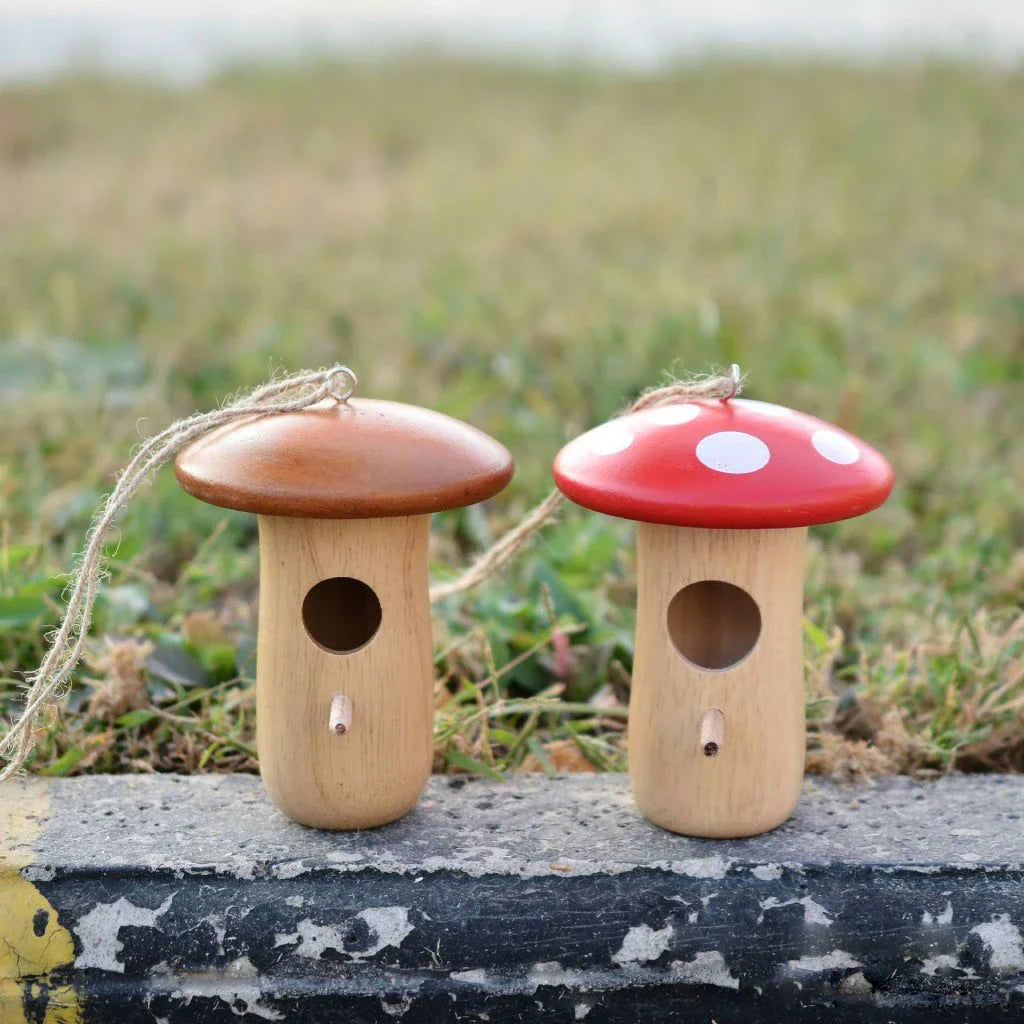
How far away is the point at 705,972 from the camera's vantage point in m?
1.67

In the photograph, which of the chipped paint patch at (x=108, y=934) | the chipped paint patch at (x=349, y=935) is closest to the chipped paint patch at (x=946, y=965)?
the chipped paint patch at (x=349, y=935)

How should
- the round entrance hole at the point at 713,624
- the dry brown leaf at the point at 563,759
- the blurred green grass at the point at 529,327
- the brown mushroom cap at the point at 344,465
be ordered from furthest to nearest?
the blurred green grass at the point at 529,327, the dry brown leaf at the point at 563,759, the round entrance hole at the point at 713,624, the brown mushroom cap at the point at 344,465

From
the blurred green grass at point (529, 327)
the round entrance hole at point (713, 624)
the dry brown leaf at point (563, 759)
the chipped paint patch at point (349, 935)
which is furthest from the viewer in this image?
the blurred green grass at point (529, 327)

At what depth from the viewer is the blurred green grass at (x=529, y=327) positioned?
224 centimetres

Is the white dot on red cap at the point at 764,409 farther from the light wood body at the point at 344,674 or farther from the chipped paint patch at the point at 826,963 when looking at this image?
the chipped paint patch at the point at 826,963

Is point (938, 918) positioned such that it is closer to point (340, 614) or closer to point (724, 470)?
point (724, 470)

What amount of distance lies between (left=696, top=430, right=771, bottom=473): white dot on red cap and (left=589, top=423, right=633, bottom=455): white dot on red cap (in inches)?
4.0

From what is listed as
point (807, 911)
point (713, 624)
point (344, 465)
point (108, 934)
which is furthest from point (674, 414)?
point (108, 934)

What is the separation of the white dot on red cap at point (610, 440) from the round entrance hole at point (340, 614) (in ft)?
1.36

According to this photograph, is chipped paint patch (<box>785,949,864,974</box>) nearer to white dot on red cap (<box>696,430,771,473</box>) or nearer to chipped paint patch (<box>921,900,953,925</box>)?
chipped paint patch (<box>921,900,953,925</box>)

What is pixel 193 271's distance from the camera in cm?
471

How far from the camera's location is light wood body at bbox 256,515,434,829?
1668 mm

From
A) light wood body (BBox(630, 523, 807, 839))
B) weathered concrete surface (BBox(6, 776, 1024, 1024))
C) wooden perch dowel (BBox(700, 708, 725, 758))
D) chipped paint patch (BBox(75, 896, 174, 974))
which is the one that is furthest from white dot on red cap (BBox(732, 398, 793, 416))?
chipped paint patch (BBox(75, 896, 174, 974))

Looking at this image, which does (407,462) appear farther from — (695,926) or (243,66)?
(243,66)
